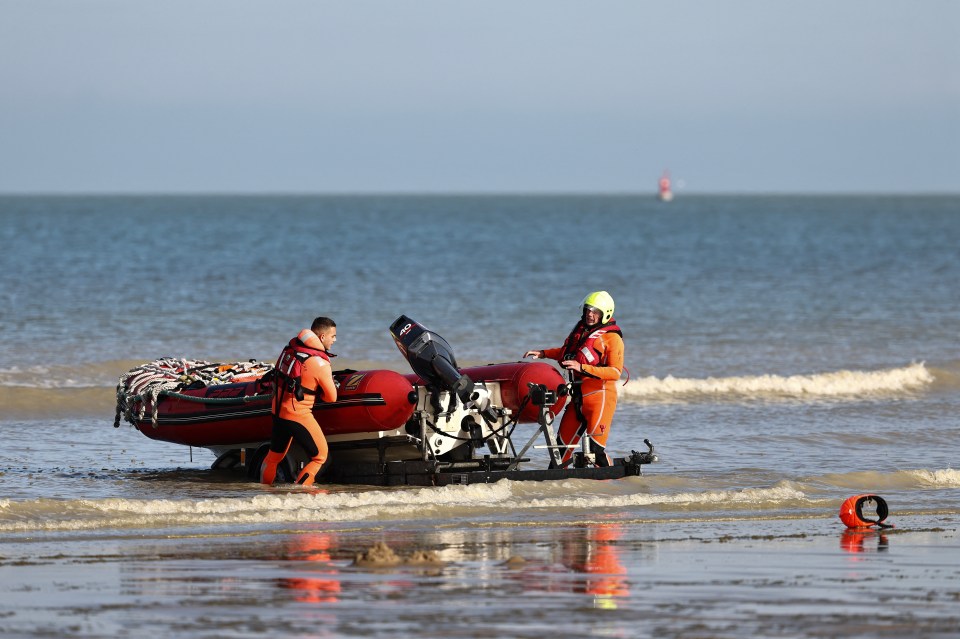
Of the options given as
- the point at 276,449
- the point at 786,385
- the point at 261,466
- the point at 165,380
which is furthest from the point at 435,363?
the point at 786,385

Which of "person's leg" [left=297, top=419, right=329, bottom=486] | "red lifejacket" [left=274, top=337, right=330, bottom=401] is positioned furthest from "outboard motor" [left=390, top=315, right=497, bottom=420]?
"person's leg" [left=297, top=419, right=329, bottom=486]

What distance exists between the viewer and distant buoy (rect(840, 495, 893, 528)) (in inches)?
320

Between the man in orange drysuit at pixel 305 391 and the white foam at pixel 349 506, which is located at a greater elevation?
the man in orange drysuit at pixel 305 391

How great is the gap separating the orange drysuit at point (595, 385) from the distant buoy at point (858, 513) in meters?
1.86

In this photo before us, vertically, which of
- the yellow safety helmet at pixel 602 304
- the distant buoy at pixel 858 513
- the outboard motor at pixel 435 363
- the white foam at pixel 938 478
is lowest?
the distant buoy at pixel 858 513

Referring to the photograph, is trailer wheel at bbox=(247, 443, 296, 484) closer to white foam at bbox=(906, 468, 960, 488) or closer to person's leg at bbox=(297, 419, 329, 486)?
person's leg at bbox=(297, 419, 329, 486)

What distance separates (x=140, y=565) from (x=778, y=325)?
18406 mm

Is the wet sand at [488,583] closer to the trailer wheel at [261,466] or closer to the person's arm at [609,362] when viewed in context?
the person's arm at [609,362]

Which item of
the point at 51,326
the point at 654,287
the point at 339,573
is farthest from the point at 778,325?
the point at 339,573

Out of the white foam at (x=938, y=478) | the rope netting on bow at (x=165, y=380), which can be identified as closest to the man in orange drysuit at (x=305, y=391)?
the rope netting on bow at (x=165, y=380)

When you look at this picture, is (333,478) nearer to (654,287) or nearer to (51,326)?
(51,326)

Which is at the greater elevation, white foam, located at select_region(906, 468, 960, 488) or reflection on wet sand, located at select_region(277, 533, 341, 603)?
white foam, located at select_region(906, 468, 960, 488)

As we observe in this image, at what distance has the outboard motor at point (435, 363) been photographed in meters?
9.41

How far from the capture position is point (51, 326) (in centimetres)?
2189
